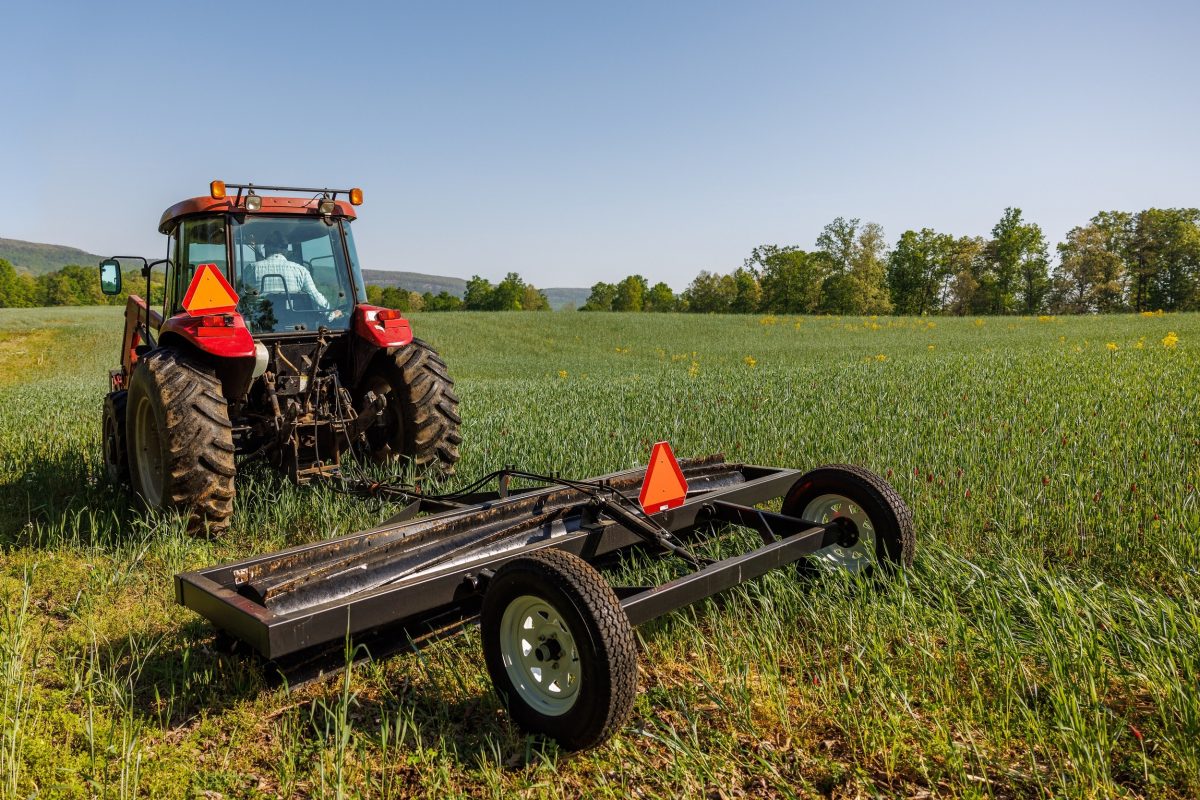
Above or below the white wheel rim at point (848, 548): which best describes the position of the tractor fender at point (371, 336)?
above

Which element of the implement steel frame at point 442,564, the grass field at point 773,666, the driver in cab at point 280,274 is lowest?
the grass field at point 773,666

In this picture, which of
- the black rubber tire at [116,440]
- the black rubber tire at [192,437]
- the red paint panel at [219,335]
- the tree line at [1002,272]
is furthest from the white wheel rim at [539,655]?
the tree line at [1002,272]

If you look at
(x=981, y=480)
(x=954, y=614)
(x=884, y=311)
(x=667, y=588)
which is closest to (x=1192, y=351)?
(x=981, y=480)

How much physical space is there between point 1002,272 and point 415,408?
76224mm

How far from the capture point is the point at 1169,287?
64625 millimetres

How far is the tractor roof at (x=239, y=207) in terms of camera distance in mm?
4824

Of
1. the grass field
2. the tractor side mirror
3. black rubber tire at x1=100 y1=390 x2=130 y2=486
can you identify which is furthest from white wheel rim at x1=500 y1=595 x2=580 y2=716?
the tractor side mirror

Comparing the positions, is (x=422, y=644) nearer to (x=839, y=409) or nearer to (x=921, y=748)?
(x=921, y=748)

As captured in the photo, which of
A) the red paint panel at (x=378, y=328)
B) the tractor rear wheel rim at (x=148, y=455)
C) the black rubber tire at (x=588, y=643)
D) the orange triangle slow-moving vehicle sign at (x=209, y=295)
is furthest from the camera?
the red paint panel at (x=378, y=328)

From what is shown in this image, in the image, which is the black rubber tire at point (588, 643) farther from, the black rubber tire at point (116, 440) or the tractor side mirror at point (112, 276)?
the tractor side mirror at point (112, 276)

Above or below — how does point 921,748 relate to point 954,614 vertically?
below

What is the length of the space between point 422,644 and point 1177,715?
9.07ft

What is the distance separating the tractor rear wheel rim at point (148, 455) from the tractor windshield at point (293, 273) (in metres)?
0.86

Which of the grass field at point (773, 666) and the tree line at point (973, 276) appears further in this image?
the tree line at point (973, 276)
